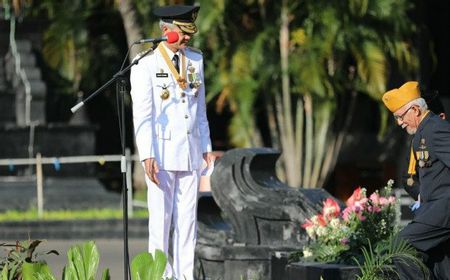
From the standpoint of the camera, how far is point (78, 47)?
25.4m

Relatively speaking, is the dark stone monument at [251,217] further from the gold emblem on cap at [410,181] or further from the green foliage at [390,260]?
the green foliage at [390,260]

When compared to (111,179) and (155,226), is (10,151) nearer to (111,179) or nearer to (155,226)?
(111,179)

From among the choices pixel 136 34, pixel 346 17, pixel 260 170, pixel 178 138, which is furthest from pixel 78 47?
pixel 178 138

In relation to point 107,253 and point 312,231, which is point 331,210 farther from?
point 107,253

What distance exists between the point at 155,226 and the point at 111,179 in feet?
52.2

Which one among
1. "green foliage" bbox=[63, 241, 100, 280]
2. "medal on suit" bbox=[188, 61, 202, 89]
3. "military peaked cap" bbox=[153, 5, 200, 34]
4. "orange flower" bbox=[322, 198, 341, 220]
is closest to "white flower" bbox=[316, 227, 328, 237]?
"orange flower" bbox=[322, 198, 341, 220]

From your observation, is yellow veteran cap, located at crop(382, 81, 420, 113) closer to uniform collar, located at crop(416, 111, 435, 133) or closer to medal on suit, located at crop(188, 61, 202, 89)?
uniform collar, located at crop(416, 111, 435, 133)

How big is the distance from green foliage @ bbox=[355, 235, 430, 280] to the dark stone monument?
5.89 ft

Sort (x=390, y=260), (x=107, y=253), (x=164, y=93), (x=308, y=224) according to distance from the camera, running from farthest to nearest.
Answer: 1. (x=107, y=253)
2. (x=308, y=224)
3. (x=164, y=93)
4. (x=390, y=260)

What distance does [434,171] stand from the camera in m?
9.84

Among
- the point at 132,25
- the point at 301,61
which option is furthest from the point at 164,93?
the point at 132,25

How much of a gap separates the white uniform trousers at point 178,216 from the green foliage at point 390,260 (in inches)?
56.9

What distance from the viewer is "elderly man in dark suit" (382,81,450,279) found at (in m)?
9.74

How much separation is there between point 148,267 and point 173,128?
1791mm
